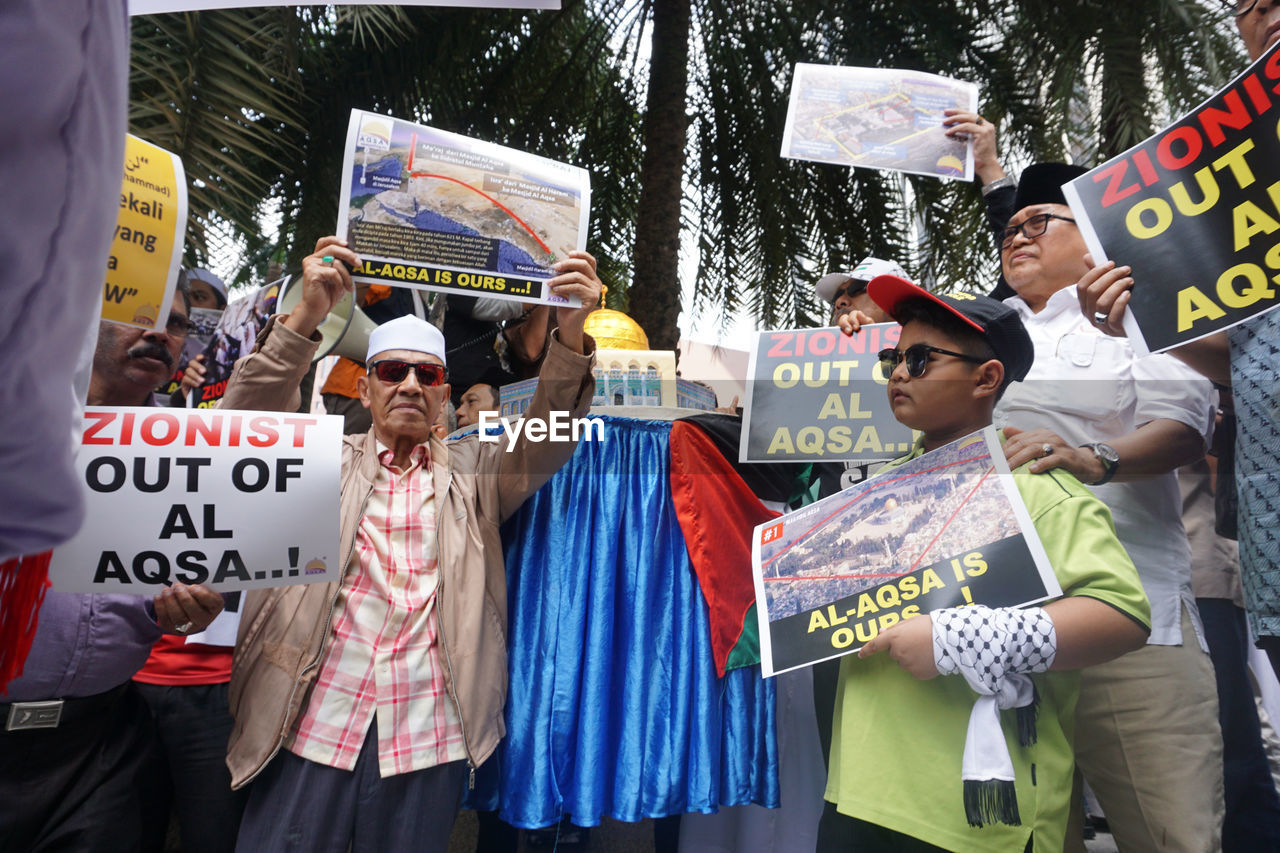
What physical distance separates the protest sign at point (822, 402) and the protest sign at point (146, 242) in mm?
1458

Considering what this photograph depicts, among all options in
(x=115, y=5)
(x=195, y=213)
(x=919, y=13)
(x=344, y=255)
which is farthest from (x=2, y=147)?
(x=919, y=13)

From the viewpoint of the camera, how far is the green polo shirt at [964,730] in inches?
69.9

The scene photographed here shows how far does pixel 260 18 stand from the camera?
4250 mm

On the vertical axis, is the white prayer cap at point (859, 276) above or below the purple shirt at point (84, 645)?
above

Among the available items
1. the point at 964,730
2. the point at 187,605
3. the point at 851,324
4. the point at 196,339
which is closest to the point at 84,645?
the point at 187,605

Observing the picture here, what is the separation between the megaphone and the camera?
2885 mm

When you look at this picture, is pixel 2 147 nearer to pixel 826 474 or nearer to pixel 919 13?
pixel 826 474

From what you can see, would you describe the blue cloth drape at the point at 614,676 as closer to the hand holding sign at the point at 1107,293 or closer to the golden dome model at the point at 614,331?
the golden dome model at the point at 614,331

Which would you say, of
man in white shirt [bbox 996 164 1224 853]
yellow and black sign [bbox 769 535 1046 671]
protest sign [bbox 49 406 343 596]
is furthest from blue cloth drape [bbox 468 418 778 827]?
man in white shirt [bbox 996 164 1224 853]

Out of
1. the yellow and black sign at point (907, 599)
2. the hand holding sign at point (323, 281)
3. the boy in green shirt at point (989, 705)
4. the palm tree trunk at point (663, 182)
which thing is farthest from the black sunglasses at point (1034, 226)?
the palm tree trunk at point (663, 182)

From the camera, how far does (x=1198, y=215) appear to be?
1.87 meters

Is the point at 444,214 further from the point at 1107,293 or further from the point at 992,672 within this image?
the point at 992,672

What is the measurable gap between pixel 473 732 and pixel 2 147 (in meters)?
2.03

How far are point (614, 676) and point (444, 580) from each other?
1.96 ft
